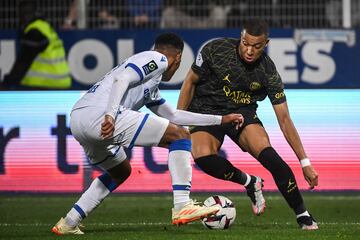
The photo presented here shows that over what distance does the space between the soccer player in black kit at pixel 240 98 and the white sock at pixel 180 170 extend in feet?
3.64

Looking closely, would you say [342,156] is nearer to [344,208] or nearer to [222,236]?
[344,208]

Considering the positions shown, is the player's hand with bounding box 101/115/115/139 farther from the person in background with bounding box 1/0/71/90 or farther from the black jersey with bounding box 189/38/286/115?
the person in background with bounding box 1/0/71/90

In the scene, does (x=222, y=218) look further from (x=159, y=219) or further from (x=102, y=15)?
(x=102, y=15)

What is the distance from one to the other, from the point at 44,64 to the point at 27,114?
4.73 metres

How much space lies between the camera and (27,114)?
14.0 meters

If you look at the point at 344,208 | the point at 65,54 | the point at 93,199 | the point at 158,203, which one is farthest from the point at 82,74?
the point at 93,199

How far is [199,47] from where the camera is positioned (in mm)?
18172

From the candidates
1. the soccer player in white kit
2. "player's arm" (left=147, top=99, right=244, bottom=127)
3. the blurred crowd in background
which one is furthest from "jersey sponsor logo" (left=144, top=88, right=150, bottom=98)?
the blurred crowd in background

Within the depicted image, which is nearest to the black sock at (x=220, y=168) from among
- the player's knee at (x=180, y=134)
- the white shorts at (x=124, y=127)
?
the player's knee at (x=180, y=134)

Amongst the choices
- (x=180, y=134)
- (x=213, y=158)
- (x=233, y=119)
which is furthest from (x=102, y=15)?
(x=180, y=134)

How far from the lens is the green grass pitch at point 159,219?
968 centimetres

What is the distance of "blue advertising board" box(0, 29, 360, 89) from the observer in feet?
59.4

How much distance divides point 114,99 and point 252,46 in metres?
1.87

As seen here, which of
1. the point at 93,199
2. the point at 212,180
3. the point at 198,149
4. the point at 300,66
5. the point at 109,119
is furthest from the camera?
the point at 300,66
